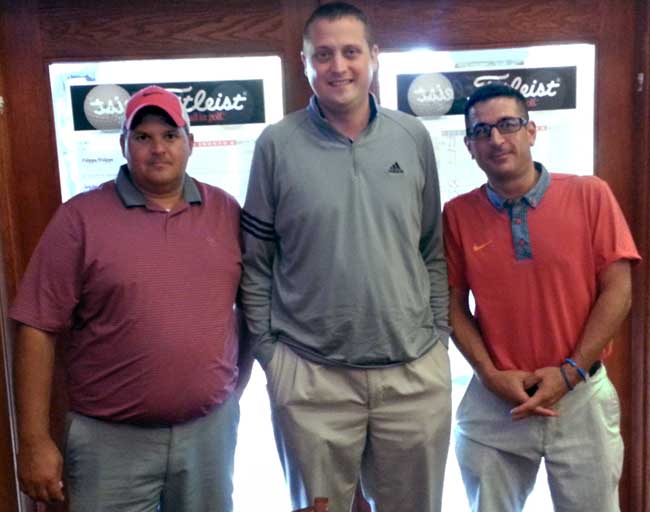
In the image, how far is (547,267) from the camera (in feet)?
5.52

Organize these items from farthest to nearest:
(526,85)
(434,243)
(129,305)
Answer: (526,85), (434,243), (129,305)

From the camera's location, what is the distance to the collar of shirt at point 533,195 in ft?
5.60

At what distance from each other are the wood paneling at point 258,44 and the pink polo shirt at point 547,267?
22.6 inches

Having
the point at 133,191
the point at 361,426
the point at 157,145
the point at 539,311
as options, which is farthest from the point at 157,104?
the point at 539,311

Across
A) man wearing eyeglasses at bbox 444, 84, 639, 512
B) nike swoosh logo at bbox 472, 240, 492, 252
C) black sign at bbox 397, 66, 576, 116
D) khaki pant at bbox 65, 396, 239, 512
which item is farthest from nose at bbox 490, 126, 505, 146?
khaki pant at bbox 65, 396, 239, 512

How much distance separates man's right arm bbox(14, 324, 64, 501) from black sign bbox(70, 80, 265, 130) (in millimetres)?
733

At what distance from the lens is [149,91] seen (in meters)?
1.69

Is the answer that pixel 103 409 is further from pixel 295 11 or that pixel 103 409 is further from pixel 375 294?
pixel 295 11

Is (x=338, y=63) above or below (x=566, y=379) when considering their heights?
above

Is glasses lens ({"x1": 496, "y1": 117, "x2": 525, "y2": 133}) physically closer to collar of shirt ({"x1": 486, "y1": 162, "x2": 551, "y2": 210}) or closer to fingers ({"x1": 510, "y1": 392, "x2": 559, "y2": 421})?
collar of shirt ({"x1": 486, "y1": 162, "x2": 551, "y2": 210})

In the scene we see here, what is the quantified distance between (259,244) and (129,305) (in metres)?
0.36

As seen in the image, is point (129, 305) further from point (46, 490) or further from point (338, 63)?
point (338, 63)

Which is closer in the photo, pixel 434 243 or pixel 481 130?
pixel 481 130

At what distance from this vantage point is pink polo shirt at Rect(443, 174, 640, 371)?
1686 millimetres
